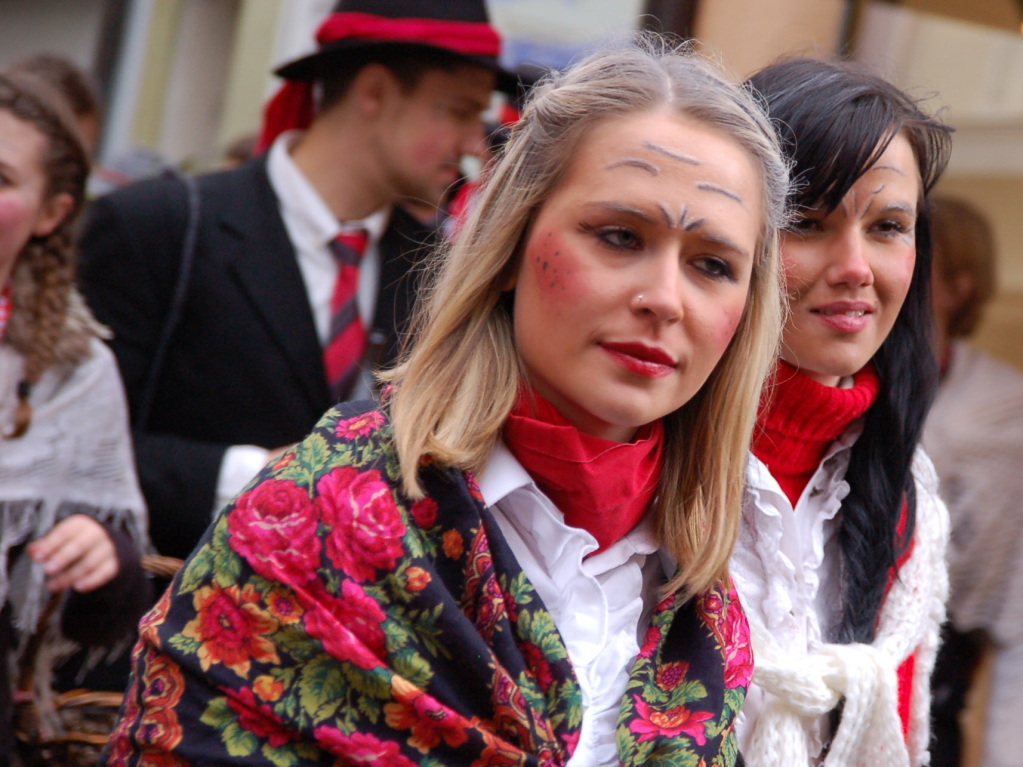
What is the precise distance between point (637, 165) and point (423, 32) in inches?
73.0

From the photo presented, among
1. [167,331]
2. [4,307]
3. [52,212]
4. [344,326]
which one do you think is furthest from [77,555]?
[344,326]

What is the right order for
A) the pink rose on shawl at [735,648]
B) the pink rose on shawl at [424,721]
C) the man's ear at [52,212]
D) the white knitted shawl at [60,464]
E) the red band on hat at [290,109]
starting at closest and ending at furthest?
1. the pink rose on shawl at [424,721]
2. the pink rose on shawl at [735,648]
3. the white knitted shawl at [60,464]
4. the man's ear at [52,212]
5. the red band on hat at [290,109]

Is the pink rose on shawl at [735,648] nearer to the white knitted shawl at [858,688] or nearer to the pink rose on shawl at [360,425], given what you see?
the white knitted shawl at [858,688]

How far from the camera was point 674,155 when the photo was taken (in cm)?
180

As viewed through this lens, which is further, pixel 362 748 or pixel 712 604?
pixel 712 604

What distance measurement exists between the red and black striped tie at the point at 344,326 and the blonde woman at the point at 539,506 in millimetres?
1233

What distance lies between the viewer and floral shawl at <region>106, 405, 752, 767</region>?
1.69 m

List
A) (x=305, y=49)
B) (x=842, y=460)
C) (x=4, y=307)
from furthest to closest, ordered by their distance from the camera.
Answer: (x=305, y=49)
(x=4, y=307)
(x=842, y=460)

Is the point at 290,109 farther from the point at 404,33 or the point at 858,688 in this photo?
the point at 858,688

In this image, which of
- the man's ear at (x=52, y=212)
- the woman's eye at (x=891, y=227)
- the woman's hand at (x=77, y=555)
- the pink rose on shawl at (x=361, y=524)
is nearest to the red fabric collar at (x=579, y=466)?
the pink rose on shawl at (x=361, y=524)

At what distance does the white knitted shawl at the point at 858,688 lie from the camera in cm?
197

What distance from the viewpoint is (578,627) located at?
1835 mm

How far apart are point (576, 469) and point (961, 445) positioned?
2.55m

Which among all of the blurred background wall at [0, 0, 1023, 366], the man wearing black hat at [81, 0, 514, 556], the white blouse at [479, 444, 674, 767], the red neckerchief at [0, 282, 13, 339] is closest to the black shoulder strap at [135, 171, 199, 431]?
the man wearing black hat at [81, 0, 514, 556]
